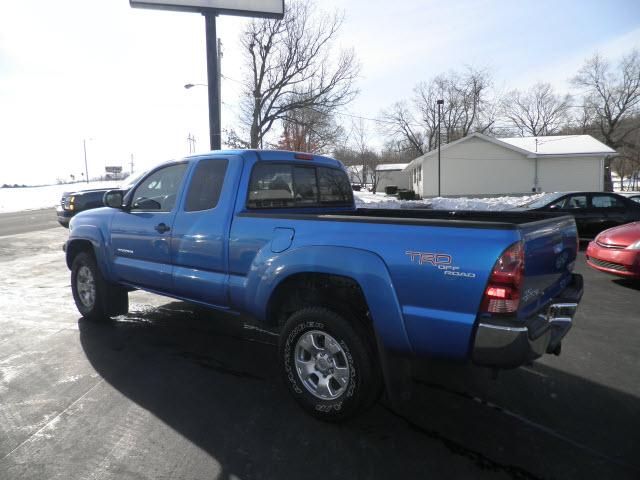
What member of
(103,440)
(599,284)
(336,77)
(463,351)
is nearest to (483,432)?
(463,351)

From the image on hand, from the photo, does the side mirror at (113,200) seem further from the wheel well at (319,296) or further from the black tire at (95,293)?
the wheel well at (319,296)

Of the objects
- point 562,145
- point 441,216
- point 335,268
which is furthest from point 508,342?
point 562,145

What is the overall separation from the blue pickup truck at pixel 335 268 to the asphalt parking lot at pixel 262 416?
0.38 m

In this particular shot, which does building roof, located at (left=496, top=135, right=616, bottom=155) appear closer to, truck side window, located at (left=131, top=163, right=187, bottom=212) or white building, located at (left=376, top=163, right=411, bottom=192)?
white building, located at (left=376, top=163, right=411, bottom=192)

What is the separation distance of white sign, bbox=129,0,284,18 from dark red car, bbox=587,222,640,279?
12.8 metres

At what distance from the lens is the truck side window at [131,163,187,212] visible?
170 inches

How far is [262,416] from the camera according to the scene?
314cm

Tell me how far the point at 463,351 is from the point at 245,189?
2180mm

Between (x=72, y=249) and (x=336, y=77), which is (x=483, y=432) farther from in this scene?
(x=336, y=77)

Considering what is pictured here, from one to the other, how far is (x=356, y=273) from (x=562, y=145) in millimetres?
34610

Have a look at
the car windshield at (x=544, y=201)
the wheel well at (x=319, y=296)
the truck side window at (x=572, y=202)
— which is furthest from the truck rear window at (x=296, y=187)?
the car windshield at (x=544, y=201)

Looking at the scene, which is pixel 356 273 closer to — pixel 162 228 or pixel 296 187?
pixel 296 187

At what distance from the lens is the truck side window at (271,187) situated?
383cm

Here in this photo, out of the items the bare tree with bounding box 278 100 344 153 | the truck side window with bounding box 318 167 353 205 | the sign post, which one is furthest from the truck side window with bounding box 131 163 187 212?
the bare tree with bounding box 278 100 344 153
